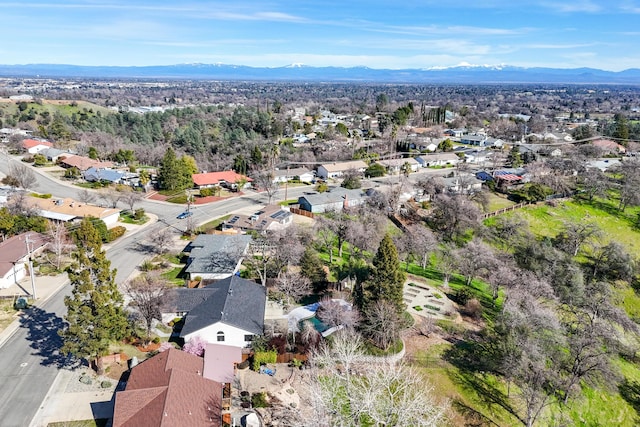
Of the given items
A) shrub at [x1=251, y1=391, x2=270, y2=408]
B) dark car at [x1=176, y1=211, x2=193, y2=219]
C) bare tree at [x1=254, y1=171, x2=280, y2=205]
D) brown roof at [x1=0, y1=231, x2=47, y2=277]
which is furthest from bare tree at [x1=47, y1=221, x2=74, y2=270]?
shrub at [x1=251, y1=391, x2=270, y2=408]

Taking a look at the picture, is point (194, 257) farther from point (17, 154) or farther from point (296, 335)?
point (17, 154)

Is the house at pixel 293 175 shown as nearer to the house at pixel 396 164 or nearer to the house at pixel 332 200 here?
the house at pixel 332 200

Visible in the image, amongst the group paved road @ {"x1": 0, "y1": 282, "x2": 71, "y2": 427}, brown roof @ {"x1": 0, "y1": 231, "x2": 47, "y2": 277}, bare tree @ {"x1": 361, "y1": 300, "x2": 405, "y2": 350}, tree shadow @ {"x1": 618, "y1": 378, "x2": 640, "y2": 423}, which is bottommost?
tree shadow @ {"x1": 618, "y1": 378, "x2": 640, "y2": 423}

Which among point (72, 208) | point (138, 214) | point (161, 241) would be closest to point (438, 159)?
point (138, 214)

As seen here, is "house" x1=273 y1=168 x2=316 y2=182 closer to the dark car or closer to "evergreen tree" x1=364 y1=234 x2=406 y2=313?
the dark car

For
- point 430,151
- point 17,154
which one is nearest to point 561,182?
point 430,151

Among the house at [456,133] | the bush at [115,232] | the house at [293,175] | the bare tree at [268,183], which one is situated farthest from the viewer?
the house at [456,133]

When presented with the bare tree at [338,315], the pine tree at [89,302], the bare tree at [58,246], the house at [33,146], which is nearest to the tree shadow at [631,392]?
the bare tree at [338,315]
